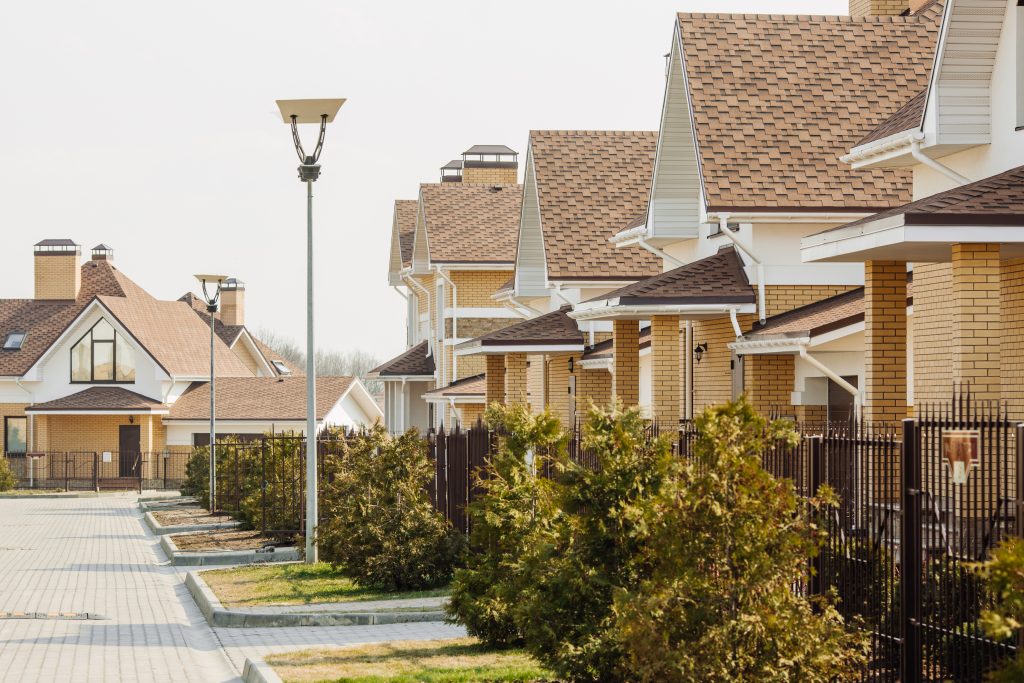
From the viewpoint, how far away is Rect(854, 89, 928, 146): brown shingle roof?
48.5 feet

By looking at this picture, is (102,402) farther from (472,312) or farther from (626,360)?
(626,360)

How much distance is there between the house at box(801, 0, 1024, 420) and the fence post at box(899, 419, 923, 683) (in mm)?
3929

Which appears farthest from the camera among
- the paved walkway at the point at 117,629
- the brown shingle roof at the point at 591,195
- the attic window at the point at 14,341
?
the attic window at the point at 14,341

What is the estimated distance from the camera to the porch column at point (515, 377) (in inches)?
1073

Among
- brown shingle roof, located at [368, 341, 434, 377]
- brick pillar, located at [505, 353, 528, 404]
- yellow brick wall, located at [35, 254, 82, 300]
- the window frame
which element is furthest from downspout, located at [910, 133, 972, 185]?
yellow brick wall, located at [35, 254, 82, 300]

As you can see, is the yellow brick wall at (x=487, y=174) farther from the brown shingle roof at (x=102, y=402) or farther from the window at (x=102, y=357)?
the window at (x=102, y=357)

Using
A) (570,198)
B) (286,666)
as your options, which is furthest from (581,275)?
(286,666)

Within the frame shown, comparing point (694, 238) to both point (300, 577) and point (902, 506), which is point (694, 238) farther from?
point (902, 506)

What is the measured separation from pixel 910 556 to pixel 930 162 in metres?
6.85

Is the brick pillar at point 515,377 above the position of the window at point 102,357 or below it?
below

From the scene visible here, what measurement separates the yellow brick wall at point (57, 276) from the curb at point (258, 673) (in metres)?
54.2

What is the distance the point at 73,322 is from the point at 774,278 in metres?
44.3

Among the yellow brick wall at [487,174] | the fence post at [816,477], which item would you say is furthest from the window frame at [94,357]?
the fence post at [816,477]

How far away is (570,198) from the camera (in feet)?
96.3
